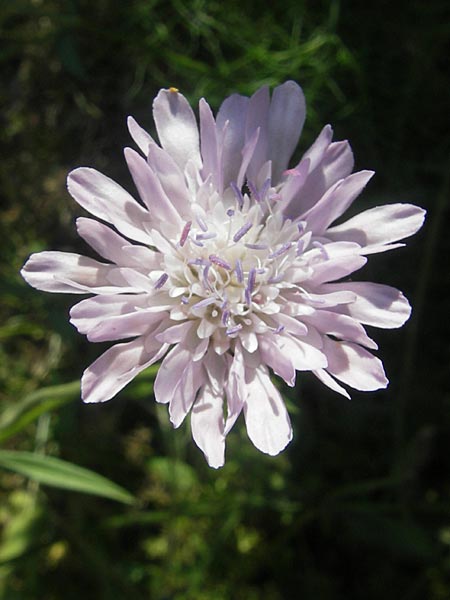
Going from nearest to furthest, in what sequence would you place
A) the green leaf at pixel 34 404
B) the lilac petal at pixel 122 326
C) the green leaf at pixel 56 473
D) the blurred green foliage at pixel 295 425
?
the lilac petal at pixel 122 326 < the green leaf at pixel 34 404 < the green leaf at pixel 56 473 < the blurred green foliage at pixel 295 425

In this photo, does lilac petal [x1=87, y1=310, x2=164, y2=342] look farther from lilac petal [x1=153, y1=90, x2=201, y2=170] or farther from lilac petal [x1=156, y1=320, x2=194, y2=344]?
lilac petal [x1=153, y1=90, x2=201, y2=170]

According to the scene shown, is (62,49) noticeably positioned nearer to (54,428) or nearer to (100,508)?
(54,428)

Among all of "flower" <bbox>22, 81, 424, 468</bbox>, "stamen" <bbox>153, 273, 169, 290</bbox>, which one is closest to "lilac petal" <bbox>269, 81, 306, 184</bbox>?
"flower" <bbox>22, 81, 424, 468</bbox>

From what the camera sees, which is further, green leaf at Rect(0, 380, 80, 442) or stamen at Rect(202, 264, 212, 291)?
green leaf at Rect(0, 380, 80, 442)

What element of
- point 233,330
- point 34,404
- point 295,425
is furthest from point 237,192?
point 295,425

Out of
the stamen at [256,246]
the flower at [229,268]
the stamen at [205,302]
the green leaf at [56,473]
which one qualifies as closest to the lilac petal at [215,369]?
the flower at [229,268]

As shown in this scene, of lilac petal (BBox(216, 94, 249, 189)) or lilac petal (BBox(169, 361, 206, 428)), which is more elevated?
lilac petal (BBox(216, 94, 249, 189))

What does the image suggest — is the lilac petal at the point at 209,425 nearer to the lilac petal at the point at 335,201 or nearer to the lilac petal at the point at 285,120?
the lilac petal at the point at 335,201
